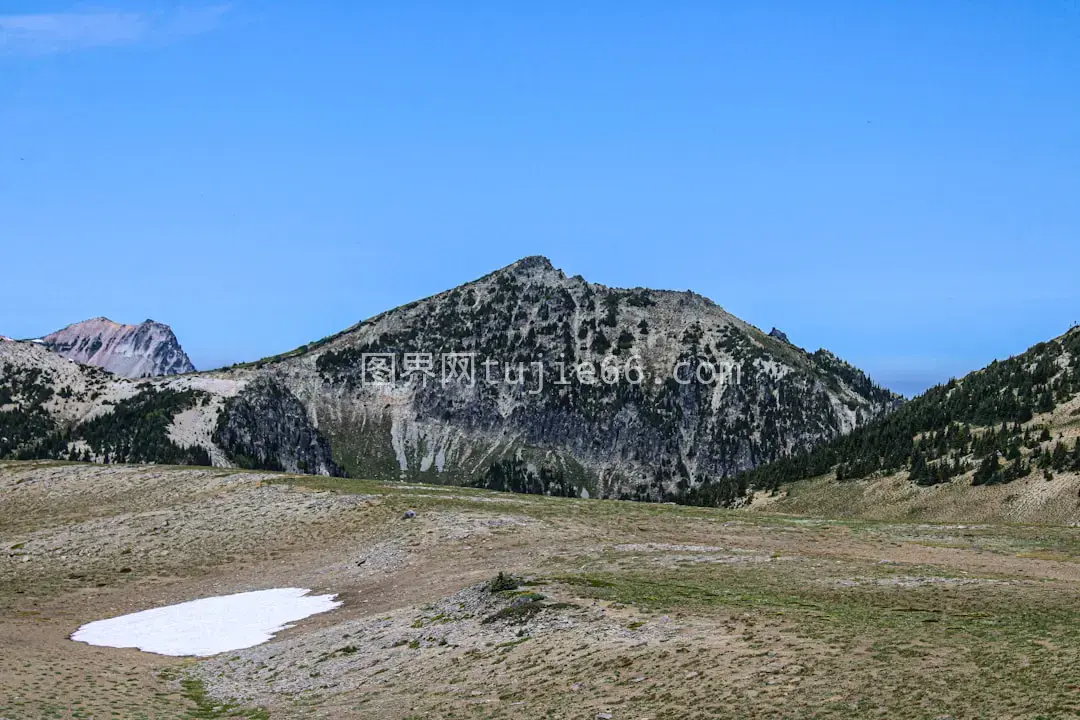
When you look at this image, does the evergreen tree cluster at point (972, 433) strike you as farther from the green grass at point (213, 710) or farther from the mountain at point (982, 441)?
the green grass at point (213, 710)

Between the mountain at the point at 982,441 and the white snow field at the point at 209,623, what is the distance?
71337 mm

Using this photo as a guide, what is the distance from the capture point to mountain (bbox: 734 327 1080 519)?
102 meters

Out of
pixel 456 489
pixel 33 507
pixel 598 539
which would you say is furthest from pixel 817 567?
pixel 33 507

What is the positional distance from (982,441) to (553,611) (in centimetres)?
9116

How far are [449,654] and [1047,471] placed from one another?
81.8 metres

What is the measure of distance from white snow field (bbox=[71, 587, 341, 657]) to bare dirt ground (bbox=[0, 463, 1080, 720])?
1.57m

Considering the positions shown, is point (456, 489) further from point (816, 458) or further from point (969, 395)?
point (969, 395)

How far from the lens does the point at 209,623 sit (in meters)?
52.8

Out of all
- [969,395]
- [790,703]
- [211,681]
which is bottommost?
[211,681]

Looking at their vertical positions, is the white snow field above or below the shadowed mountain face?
below

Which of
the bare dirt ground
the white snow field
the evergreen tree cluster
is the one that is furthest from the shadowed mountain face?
the white snow field

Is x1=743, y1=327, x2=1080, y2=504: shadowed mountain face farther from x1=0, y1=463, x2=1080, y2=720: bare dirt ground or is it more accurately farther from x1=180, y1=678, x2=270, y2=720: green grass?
x1=180, y1=678, x2=270, y2=720: green grass

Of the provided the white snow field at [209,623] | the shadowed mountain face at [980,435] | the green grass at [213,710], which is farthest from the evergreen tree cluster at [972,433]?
the green grass at [213,710]

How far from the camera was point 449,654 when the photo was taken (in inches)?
1531
